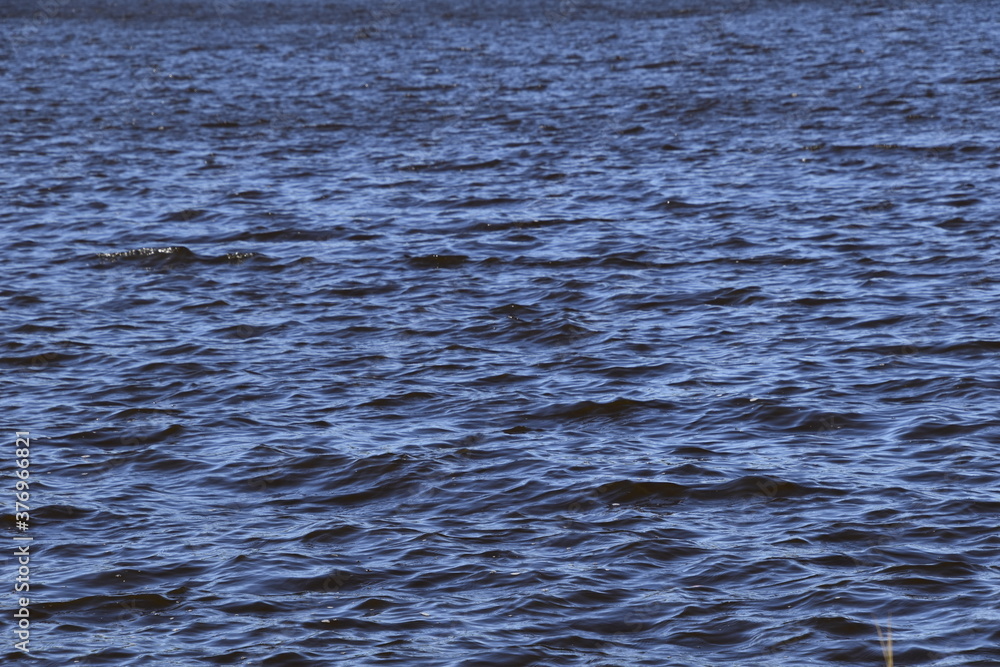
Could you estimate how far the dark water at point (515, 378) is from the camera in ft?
49.8

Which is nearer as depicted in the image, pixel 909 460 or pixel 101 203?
pixel 909 460

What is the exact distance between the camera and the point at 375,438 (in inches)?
793

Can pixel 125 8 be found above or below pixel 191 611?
above

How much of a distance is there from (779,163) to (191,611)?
973 inches

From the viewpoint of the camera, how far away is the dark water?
15.2 m

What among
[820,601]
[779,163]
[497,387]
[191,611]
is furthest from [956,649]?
[779,163]

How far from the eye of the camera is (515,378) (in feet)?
73.6

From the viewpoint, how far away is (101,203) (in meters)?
34.7

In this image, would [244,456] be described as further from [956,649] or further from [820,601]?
[956,649]

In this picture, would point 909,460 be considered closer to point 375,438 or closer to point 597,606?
point 597,606

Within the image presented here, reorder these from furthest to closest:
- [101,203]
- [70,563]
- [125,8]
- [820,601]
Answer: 1. [125,8]
2. [101,203]
3. [70,563]
4. [820,601]

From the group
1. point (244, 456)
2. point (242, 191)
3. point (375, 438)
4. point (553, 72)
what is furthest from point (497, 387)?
point (553, 72)

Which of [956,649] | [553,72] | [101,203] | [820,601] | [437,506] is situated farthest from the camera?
[553,72]

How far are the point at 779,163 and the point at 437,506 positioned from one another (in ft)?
69.3
